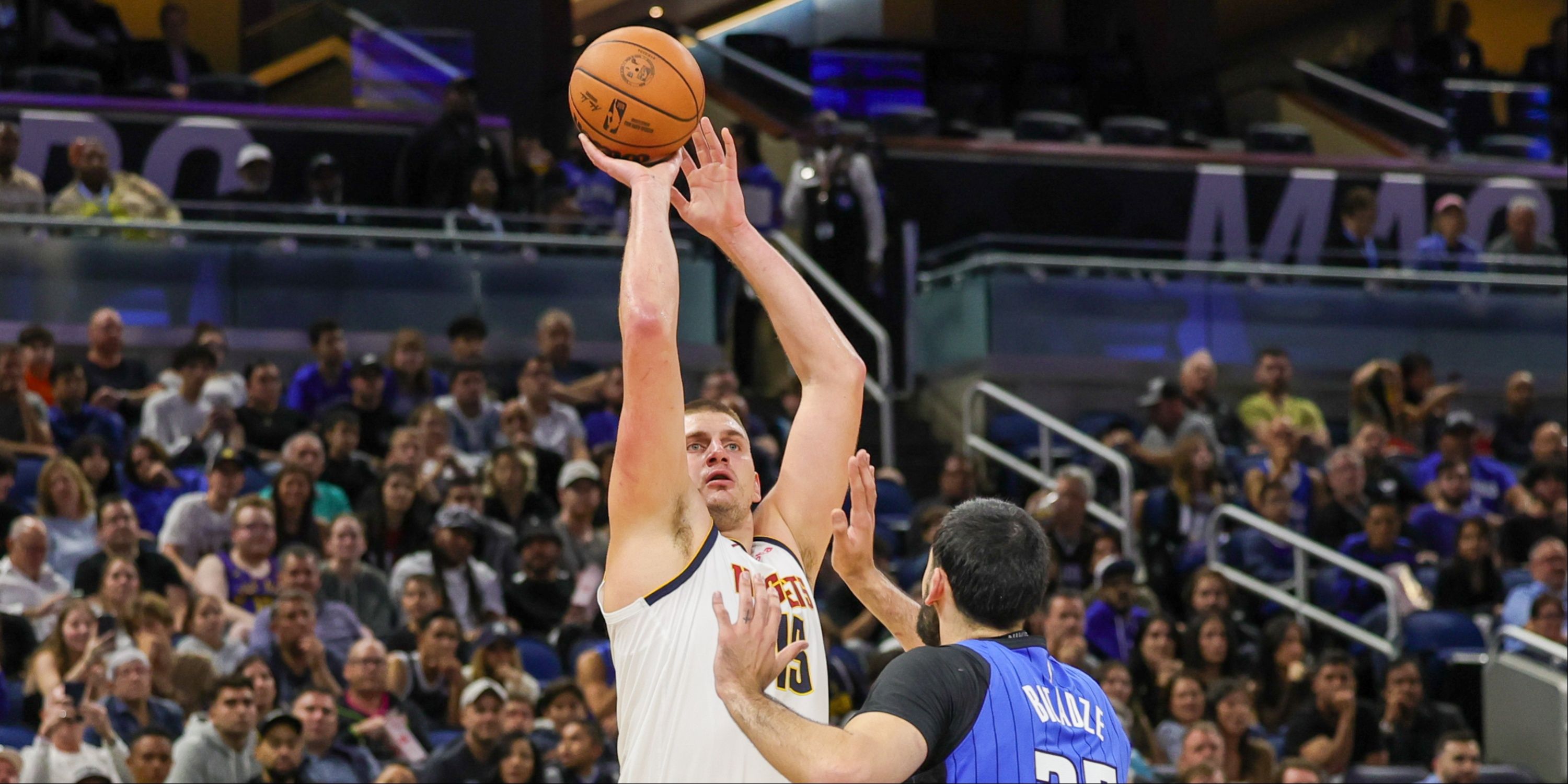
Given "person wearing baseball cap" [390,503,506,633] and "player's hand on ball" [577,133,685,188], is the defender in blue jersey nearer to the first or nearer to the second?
"player's hand on ball" [577,133,685,188]

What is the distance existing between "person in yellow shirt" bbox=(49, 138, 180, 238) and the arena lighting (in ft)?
38.9

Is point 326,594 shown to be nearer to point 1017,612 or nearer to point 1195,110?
point 1017,612

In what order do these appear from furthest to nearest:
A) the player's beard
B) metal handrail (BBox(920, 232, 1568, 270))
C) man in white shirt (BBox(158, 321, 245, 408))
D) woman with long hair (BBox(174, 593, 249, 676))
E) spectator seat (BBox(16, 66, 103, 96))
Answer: spectator seat (BBox(16, 66, 103, 96)), metal handrail (BBox(920, 232, 1568, 270)), man in white shirt (BBox(158, 321, 245, 408)), woman with long hair (BBox(174, 593, 249, 676)), the player's beard

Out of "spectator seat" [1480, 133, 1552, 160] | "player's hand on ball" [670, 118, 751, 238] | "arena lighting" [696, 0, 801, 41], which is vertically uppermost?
"arena lighting" [696, 0, 801, 41]

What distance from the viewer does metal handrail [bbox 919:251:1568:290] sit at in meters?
15.7

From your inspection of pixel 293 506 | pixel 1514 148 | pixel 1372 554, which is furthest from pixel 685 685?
pixel 1514 148

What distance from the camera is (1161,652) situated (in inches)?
442

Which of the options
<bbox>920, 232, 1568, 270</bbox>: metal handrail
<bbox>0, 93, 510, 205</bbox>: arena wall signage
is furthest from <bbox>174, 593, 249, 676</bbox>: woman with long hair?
<bbox>920, 232, 1568, 270</bbox>: metal handrail

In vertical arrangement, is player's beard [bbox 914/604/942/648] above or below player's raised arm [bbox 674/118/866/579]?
below

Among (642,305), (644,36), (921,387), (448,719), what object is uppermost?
(644,36)

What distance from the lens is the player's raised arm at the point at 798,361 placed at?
5180mm

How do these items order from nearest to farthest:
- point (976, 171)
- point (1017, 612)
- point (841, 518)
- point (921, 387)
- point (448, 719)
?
point (1017, 612)
point (841, 518)
point (448, 719)
point (921, 387)
point (976, 171)

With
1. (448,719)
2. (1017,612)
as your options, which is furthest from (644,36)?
(448,719)

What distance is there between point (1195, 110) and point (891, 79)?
3.17 meters
